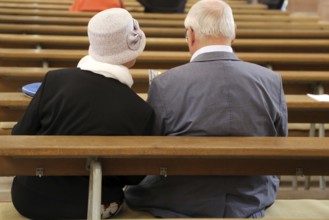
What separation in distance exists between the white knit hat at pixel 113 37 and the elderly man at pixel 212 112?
16 centimetres

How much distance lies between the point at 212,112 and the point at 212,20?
356 mm

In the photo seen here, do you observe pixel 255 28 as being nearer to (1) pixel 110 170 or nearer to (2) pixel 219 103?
(2) pixel 219 103

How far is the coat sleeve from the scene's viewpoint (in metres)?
2.06

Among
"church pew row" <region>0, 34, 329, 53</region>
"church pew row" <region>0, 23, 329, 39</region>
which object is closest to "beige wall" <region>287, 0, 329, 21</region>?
"church pew row" <region>0, 23, 329, 39</region>

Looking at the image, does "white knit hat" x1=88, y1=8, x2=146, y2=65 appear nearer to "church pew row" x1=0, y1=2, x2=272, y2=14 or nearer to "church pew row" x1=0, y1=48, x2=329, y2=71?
"church pew row" x1=0, y1=48, x2=329, y2=71

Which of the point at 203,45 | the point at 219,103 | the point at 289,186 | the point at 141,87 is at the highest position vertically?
the point at 203,45

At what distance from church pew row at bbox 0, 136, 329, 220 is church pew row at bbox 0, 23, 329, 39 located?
8.98 feet

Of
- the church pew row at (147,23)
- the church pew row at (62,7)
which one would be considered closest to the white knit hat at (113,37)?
the church pew row at (147,23)

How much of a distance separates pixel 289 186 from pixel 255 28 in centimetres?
176

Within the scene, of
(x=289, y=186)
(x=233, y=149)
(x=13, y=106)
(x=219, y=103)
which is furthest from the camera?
(x=289, y=186)

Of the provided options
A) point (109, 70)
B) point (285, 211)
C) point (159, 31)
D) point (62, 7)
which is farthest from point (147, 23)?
point (285, 211)

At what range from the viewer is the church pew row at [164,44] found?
409 cm

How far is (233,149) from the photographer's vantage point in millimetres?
1749

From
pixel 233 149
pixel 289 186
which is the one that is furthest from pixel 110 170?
pixel 289 186
